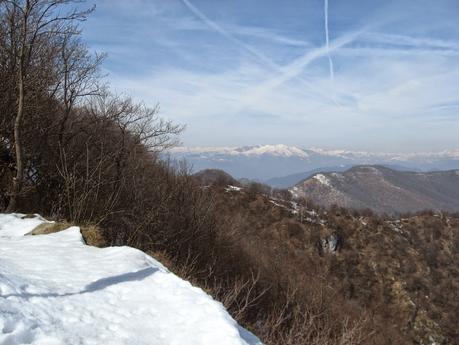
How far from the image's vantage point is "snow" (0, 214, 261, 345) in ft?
15.8

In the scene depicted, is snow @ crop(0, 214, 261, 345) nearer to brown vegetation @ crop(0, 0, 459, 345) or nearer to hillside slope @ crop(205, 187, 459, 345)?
brown vegetation @ crop(0, 0, 459, 345)

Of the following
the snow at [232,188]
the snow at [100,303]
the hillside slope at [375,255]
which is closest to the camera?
the snow at [100,303]

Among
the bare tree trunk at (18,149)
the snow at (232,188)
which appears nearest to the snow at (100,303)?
the bare tree trunk at (18,149)

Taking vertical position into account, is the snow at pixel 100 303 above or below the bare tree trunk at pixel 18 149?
below

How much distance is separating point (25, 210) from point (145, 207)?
6686 mm

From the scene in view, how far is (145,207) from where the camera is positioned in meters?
20.6

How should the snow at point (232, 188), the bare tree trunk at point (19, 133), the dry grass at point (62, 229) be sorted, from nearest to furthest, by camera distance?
the dry grass at point (62, 229) < the bare tree trunk at point (19, 133) < the snow at point (232, 188)

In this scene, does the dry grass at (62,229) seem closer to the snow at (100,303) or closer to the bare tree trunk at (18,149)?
the snow at (100,303)

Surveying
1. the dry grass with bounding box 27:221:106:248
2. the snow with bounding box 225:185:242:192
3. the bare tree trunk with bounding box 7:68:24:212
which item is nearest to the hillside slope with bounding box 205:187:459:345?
the snow with bounding box 225:185:242:192

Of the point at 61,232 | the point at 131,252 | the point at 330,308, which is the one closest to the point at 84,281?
the point at 131,252

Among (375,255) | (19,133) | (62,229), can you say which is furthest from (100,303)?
(375,255)

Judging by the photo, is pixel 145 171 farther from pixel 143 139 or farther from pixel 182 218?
pixel 182 218

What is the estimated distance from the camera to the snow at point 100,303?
4.82 m

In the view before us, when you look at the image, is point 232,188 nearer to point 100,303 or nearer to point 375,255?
point 375,255
